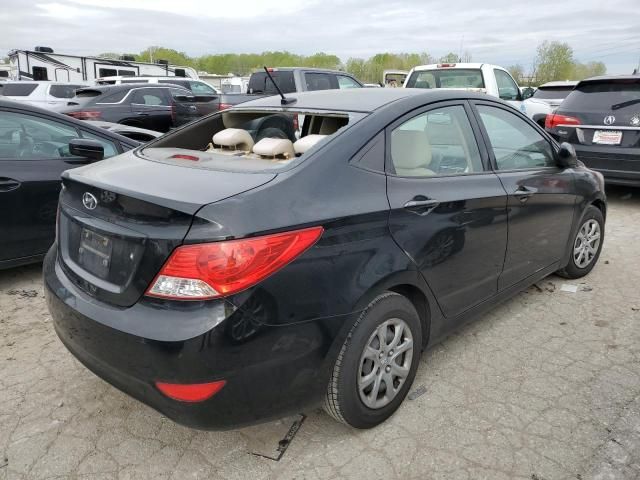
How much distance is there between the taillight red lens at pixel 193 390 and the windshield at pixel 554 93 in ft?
41.9

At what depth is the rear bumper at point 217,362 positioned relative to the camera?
1.88 m

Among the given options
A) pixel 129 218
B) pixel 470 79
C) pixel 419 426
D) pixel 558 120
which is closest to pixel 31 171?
pixel 129 218

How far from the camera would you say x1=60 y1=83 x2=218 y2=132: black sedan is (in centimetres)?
1027

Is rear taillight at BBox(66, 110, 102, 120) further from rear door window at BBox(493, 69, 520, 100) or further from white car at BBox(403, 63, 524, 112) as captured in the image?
rear door window at BBox(493, 69, 520, 100)

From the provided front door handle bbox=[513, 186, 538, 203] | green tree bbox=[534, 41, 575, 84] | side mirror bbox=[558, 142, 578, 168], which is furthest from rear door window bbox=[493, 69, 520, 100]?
green tree bbox=[534, 41, 575, 84]

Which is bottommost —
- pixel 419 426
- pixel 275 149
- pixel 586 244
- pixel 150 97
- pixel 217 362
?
pixel 419 426

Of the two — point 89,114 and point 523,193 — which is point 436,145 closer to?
point 523,193

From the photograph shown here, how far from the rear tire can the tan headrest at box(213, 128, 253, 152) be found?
8.67ft

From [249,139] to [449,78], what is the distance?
792 cm

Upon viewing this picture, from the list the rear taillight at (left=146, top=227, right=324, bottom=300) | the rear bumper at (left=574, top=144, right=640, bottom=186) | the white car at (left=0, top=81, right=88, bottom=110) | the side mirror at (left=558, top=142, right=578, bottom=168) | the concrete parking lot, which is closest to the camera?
the rear taillight at (left=146, top=227, right=324, bottom=300)

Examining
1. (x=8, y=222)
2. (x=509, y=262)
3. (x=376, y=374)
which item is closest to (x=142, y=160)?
(x=376, y=374)

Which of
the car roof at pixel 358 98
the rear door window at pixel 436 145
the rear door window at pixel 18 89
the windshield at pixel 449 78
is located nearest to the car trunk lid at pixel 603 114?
the windshield at pixel 449 78

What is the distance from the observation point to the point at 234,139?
314 cm

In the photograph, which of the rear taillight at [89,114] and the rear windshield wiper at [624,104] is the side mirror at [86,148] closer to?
the rear windshield wiper at [624,104]
